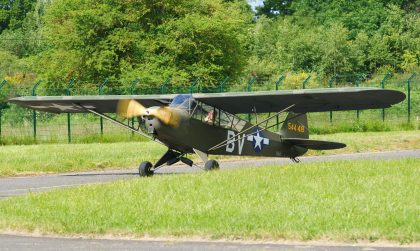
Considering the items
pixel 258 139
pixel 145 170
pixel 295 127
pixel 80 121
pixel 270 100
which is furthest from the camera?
pixel 80 121

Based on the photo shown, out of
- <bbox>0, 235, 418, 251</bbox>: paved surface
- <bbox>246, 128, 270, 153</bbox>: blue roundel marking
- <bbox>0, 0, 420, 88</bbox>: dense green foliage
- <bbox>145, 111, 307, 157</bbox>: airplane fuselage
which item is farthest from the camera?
<bbox>0, 0, 420, 88</bbox>: dense green foliage

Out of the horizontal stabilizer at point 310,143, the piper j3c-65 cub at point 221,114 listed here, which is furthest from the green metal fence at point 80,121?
the piper j3c-65 cub at point 221,114

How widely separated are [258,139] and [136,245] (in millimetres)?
11687

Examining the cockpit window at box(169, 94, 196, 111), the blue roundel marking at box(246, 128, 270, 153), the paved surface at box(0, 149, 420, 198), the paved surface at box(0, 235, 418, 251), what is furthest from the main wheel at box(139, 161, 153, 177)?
the paved surface at box(0, 235, 418, 251)

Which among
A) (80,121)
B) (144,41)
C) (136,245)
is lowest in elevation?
(136,245)

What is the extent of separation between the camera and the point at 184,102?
883 inches

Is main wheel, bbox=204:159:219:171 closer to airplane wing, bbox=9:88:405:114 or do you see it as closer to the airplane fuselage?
the airplane fuselage

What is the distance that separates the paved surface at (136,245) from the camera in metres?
12.0

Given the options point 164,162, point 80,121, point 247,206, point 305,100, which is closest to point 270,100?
Answer: point 305,100

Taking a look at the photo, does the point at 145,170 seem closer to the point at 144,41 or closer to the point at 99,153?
the point at 99,153

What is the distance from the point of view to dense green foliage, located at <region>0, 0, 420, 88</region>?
53469 mm

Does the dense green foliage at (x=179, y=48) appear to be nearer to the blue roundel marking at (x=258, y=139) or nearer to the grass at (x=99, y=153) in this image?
the grass at (x=99, y=153)

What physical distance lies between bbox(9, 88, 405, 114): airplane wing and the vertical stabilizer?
2.60 ft

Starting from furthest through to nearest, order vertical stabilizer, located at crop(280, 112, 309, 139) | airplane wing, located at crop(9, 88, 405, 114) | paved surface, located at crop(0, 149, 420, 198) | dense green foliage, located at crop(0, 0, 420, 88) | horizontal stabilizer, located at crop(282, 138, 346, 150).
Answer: dense green foliage, located at crop(0, 0, 420, 88), vertical stabilizer, located at crop(280, 112, 309, 139), horizontal stabilizer, located at crop(282, 138, 346, 150), airplane wing, located at crop(9, 88, 405, 114), paved surface, located at crop(0, 149, 420, 198)
